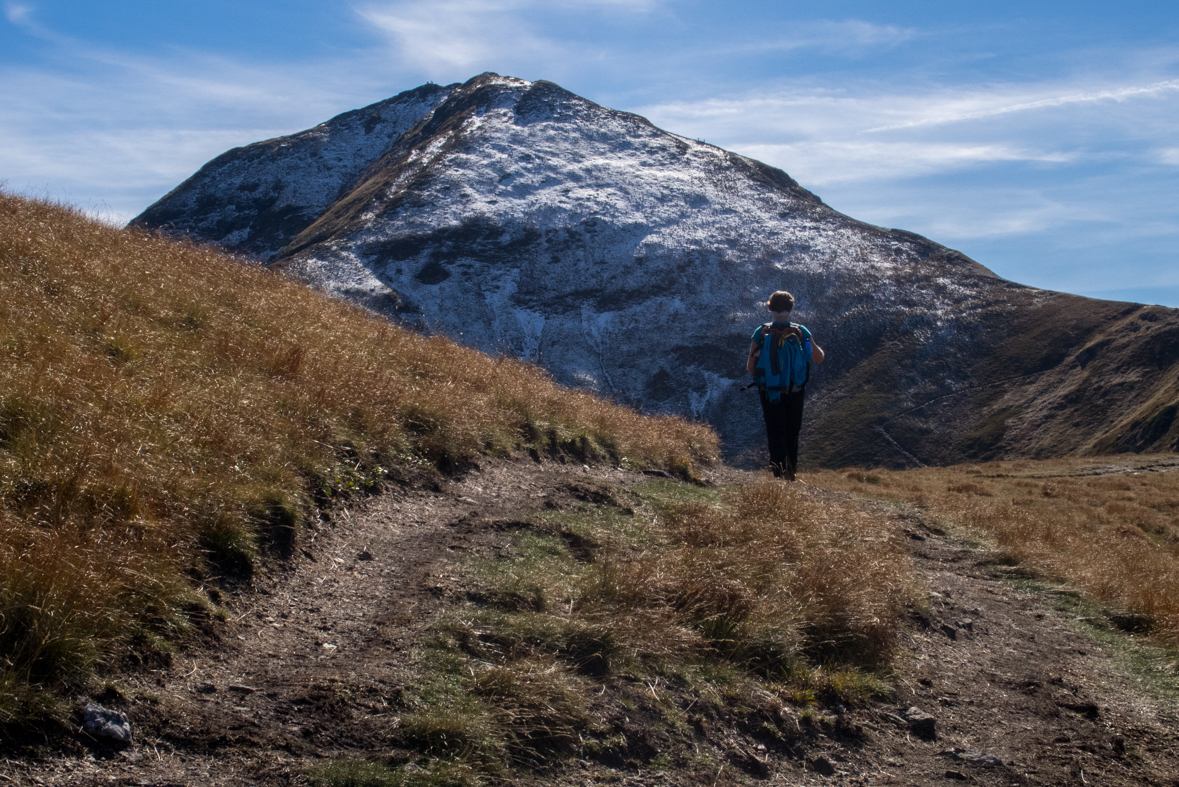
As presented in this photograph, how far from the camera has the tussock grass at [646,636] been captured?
3543mm

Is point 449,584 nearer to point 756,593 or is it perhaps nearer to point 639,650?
point 639,650

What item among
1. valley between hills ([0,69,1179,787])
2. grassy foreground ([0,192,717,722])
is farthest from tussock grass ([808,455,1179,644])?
grassy foreground ([0,192,717,722])

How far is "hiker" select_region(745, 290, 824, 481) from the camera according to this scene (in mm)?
9672

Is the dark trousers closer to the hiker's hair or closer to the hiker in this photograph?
the hiker

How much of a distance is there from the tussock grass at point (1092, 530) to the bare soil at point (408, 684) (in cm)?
62

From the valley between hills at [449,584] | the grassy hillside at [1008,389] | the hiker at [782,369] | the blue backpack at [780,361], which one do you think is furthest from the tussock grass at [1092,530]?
the grassy hillside at [1008,389]

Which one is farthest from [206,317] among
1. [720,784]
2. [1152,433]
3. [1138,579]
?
[1152,433]

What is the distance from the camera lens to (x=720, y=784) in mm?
3525

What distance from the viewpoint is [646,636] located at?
443 centimetres

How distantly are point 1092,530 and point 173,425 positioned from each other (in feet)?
43.4

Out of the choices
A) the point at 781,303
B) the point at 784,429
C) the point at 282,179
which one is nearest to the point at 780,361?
the point at 781,303

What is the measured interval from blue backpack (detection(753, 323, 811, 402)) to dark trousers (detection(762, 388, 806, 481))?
0.46 ft

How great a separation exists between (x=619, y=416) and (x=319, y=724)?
9058 millimetres

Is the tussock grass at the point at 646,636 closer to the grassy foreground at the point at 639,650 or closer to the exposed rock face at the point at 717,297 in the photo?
the grassy foreground at the point at 639,650
